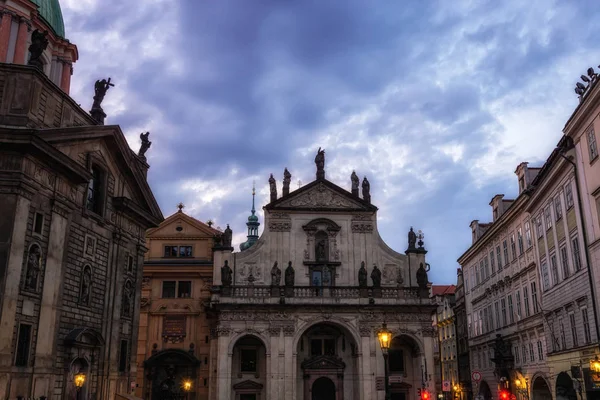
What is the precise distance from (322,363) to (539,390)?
53.4ft

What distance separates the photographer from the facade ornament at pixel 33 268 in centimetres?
2335

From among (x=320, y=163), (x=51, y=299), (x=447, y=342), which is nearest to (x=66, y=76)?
(x=51, y=299)

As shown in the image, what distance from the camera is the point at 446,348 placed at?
67812 millimetres

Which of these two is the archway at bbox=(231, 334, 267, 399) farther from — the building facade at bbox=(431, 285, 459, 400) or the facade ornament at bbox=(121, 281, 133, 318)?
the building facade at bbox=(431, 285, 459, 400)

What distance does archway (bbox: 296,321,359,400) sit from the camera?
151 ft

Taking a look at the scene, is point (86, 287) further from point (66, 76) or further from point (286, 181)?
point (286, 181)

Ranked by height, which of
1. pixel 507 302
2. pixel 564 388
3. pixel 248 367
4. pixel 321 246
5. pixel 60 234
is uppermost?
pixel 321 246

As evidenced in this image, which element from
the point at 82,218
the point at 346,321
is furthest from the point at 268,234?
the point at 82,218

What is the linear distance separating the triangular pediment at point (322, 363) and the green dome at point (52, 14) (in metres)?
29.0

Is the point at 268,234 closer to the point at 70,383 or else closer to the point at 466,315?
the point at 466,315

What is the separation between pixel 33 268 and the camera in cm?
2364

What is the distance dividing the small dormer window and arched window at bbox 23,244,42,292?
18.6 feet

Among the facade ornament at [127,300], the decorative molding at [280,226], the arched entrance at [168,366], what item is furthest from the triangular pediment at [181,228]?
Answer: the facade ornament at [127,300]

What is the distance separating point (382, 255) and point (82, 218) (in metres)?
27.8
